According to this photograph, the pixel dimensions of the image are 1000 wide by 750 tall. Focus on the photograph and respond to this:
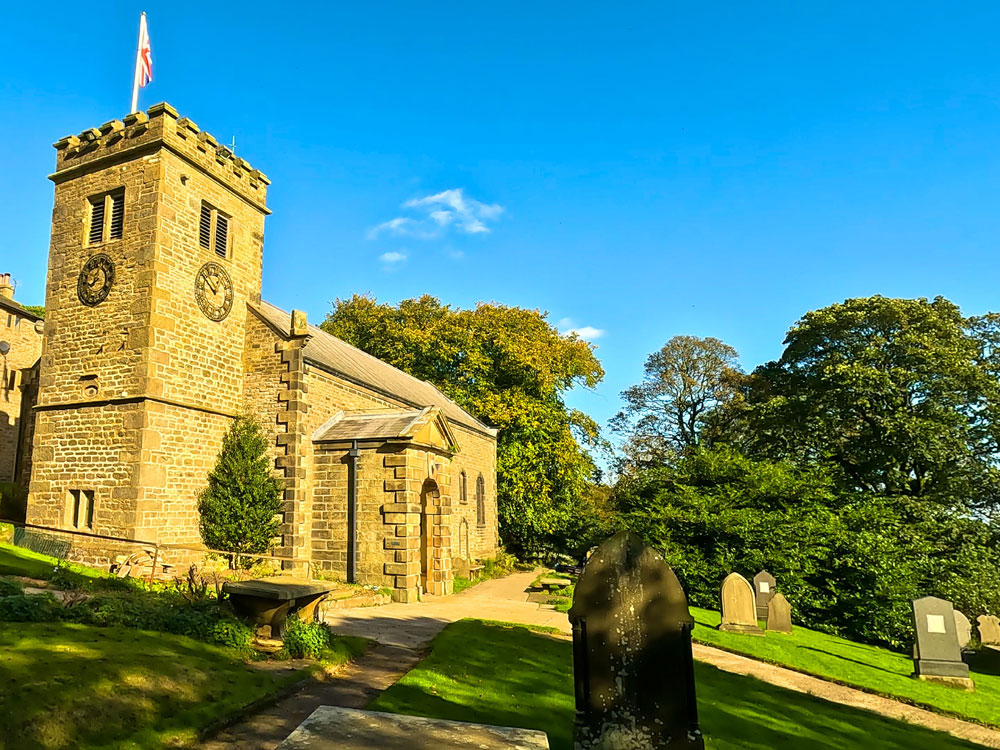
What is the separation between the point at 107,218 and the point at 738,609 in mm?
20179

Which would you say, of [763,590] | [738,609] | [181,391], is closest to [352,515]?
[181,391]

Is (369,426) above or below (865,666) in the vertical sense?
above

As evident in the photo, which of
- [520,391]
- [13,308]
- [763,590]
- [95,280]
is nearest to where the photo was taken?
[763,590]

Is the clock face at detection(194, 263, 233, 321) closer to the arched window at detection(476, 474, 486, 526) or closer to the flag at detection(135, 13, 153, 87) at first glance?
the flag at detection(135, 13, 153, 87)

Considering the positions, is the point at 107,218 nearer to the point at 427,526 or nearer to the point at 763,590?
the point at 427,526

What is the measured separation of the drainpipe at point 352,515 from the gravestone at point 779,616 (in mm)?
11243

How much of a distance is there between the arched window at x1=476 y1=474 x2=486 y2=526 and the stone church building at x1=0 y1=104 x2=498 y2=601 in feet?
40.1

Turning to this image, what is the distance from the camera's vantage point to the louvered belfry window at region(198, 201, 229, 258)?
18.1 meters

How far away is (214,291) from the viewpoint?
1809 centimetres

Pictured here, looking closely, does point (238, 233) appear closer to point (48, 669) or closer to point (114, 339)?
point (114, 339)

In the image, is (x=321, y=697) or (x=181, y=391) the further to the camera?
(x=181, y=391)

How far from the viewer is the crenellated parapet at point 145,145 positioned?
54.4 ft

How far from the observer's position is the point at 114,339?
16.2 metres

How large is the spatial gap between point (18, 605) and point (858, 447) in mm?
28489
